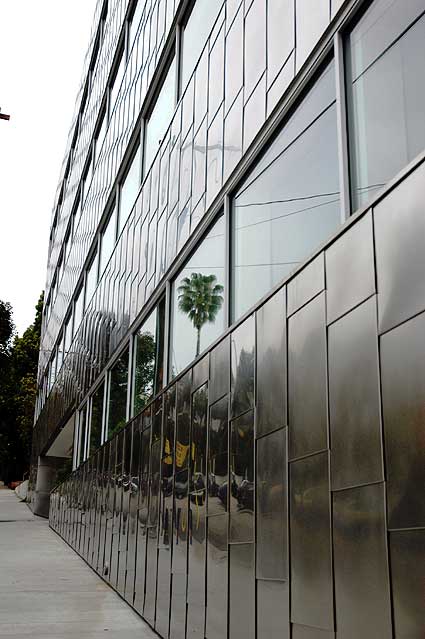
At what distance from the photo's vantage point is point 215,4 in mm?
11094

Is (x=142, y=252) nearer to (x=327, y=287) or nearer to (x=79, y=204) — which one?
(x=327, y=287)

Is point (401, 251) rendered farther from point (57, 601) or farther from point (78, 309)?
point (78, 309)

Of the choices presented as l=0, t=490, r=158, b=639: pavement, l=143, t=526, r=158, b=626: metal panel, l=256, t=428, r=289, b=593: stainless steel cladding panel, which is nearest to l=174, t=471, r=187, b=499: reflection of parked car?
l=143, t=526, r=158, b=626: metal panel

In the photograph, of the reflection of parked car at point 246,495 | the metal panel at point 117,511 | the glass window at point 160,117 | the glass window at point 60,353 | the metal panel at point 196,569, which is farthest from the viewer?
the glass window at point 60,353

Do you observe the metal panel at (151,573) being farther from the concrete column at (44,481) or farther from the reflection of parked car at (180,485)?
the concrete column at (44,481)

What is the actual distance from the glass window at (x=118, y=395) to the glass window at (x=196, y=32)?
229 inches

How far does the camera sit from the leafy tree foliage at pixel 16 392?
57.5m

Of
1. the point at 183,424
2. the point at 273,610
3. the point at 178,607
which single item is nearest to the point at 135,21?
the point at 183,424

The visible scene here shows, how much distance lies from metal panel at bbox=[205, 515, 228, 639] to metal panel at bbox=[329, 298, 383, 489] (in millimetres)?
2770

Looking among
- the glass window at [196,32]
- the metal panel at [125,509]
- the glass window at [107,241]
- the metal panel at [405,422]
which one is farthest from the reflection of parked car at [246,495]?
the glass window at [107,241]

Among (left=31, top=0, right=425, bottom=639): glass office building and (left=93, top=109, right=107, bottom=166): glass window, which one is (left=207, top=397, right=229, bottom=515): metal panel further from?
(left=93, top=109, right=107, bottom=166): glass window

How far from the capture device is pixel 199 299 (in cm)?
1029

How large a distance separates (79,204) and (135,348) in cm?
1699

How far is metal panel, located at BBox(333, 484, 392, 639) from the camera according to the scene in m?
4.34
